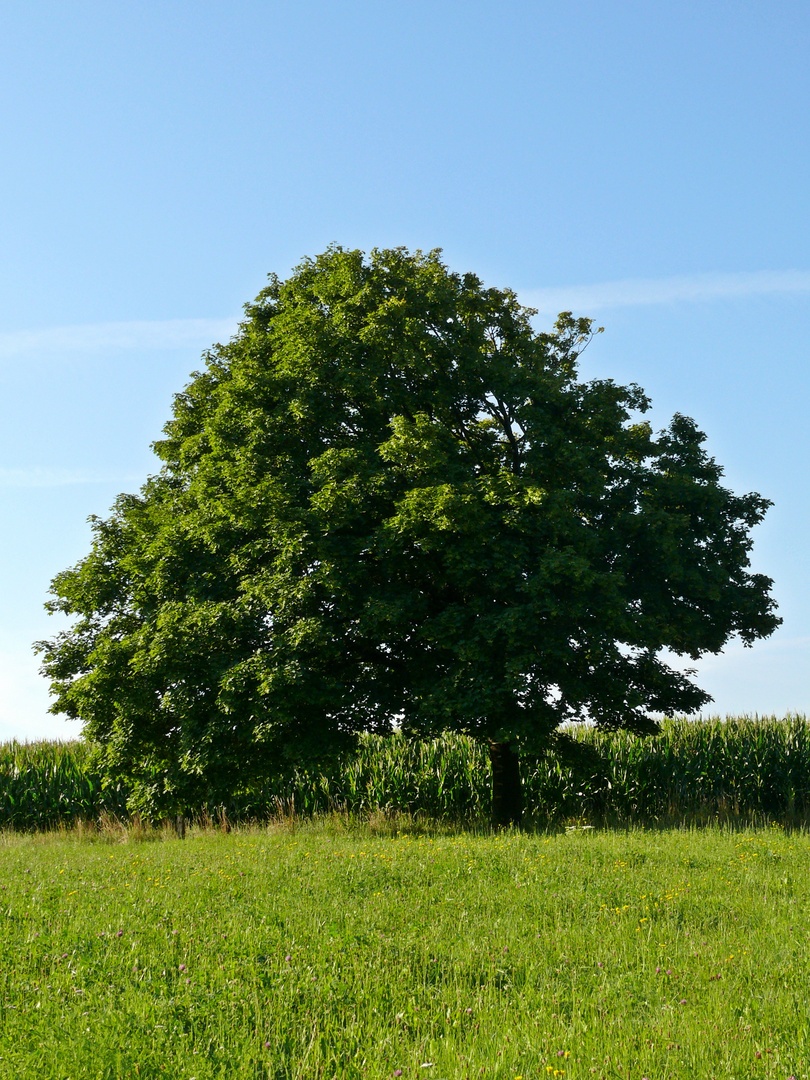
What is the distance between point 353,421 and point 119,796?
16581 mm

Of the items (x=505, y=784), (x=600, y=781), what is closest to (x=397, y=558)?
(x=505, y=784)

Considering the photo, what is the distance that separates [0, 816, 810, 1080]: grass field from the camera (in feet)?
22.0

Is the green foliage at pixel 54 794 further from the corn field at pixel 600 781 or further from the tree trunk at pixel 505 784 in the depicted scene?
the tree trunk at pixel 505 784

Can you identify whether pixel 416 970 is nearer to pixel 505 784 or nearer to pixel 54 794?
pixel 505 784

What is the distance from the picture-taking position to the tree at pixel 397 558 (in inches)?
757

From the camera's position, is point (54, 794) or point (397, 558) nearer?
point (397, 558)

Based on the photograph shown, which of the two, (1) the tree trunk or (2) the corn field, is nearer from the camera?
(1) the tree trunk

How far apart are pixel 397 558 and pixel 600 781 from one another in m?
10.6

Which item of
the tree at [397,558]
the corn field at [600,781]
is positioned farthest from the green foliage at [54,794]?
the tree at [397,558]

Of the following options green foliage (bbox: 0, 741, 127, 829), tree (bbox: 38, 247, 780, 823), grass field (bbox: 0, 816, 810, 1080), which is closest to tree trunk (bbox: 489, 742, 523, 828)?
tree (bbox: 38, 247, 780, 823)

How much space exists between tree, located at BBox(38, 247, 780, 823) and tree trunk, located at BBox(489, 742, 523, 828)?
0.28 feet

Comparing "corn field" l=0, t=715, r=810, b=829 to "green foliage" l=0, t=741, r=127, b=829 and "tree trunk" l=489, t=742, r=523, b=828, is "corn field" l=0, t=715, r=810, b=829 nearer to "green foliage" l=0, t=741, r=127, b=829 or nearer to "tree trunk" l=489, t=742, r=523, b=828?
"tree trunk" l=489, t=742, r=523, b=828

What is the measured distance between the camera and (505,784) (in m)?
22.8

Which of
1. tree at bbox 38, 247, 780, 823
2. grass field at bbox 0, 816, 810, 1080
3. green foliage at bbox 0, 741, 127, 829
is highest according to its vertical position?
tree at bbox 38, 247, 780, 823
